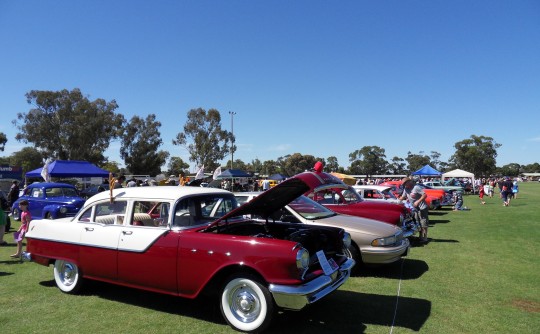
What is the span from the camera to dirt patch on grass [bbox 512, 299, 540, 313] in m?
4.71

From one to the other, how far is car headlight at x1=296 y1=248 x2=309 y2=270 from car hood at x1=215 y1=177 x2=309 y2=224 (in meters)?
0.77

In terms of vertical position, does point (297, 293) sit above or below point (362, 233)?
below

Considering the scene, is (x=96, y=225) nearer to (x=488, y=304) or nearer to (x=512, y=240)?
(x=488, y=304)

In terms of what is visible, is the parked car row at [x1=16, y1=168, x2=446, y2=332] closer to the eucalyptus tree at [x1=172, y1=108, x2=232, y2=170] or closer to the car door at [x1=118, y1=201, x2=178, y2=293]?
the car door at [x1=118, y1=201, x2=178, y2=293]

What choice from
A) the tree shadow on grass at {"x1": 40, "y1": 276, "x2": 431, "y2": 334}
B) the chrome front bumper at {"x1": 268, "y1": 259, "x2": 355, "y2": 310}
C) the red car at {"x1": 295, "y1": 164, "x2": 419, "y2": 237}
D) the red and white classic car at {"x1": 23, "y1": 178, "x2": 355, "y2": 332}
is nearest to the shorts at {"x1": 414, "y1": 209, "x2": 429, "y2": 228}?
the red car at {"x1": 295, "y1": 164, "x2": 419, "y2": 237}

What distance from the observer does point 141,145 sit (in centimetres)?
5341

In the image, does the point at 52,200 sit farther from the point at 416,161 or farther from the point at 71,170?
the point at 416,161

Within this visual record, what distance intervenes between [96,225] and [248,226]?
2.14 meters

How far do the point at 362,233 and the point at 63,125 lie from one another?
4798 centimetres

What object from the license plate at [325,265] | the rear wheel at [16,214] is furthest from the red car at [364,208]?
the rear wheel at [16,214]

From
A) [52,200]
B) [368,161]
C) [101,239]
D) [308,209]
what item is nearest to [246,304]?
[101,239]

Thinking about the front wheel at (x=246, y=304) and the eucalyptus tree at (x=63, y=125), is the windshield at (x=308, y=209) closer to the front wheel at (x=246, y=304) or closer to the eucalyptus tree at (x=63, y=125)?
the front wheel at (x=246, y=304)

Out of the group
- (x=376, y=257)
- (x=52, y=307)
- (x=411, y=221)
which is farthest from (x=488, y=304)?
(x=52, y=307)

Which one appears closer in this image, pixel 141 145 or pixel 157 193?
pixel 157 193
